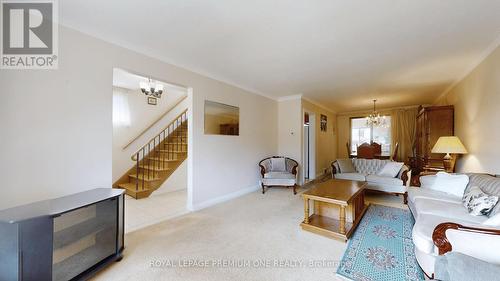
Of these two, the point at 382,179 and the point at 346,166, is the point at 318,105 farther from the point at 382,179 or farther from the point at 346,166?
the point at 382,179

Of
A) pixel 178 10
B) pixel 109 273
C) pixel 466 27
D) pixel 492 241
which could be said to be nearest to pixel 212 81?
pixel 178 10

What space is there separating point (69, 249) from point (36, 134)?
3.74 ft

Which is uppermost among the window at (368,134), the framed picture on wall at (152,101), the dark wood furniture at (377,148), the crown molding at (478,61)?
the crown molding at (478,61)

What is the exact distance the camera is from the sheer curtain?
6.70 meters

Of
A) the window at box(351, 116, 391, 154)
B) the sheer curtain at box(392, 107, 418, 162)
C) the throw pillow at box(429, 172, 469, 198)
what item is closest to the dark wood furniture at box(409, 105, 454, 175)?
the throw pillow at box(429, 172, 469, 198)

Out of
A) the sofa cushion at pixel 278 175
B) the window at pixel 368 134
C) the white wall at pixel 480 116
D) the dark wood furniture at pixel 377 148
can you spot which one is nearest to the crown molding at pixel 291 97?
the sofa cushion at pixel 278 175

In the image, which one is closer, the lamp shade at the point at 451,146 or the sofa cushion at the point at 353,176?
Answer: the lamp shade at the point at 451,146

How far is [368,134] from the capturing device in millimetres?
7762

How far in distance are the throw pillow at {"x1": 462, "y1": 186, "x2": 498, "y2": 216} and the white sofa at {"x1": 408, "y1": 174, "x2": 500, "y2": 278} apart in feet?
0.15

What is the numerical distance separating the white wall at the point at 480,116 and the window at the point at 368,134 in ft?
11.3

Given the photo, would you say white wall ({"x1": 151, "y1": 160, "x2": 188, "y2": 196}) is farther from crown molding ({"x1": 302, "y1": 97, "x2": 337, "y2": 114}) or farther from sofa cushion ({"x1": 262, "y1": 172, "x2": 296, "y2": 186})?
crown molding ({"x1": 302, "y1": 97, "x2": 337, "y2": 114})

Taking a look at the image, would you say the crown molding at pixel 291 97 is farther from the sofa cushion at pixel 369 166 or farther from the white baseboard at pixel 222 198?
the white baseboard at pixel 222 198

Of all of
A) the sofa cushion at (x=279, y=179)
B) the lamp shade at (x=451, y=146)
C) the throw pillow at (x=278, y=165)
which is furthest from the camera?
the throw pillow at (x=278, y=165)

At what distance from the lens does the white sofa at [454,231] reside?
140 cm
